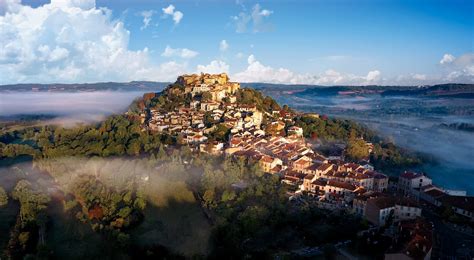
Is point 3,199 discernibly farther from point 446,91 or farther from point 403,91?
point 403,91

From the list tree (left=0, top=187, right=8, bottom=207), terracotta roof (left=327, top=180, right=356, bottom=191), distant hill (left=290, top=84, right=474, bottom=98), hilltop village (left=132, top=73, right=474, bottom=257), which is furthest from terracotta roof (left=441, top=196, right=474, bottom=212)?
distant hill (left=290, top=84, right=474, bottom=98)

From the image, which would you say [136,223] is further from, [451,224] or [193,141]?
[451,224]

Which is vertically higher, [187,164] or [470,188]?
[187,164]

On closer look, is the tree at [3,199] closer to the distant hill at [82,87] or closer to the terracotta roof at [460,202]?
the terracotta roof at [460,202]

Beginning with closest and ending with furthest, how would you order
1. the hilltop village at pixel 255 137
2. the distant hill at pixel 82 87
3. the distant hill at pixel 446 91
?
the hilltop village at pixel 255 137
the distant hill at pixel 446 91
the distant hill at pixel 82 87

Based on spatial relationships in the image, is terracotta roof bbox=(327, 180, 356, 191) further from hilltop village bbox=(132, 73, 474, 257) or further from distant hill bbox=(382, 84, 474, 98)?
distant hill bbox=(382, 84, 474, 98)

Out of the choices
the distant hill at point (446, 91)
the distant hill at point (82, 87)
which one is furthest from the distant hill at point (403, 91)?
the distant hill at point (82, 87)

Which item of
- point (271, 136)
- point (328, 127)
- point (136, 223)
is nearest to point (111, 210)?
point (136, 223)

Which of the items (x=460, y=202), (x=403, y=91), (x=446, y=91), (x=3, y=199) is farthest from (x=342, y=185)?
(x=403, y=91)
